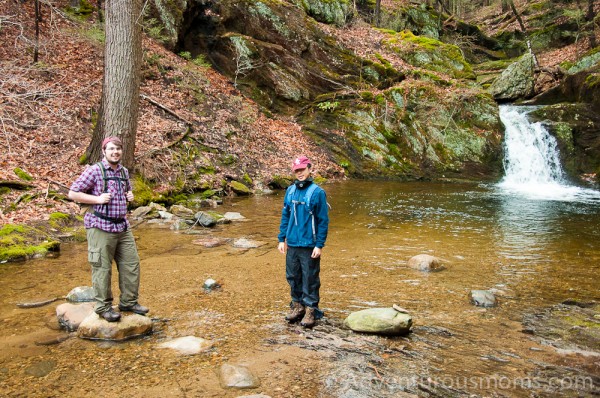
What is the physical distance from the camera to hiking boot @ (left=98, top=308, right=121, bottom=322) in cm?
408

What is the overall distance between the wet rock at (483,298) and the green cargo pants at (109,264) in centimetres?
406

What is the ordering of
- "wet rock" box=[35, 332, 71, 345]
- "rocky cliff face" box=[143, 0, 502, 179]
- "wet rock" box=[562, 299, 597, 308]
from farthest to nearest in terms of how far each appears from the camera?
"rocky cliff face" box=[143, 0, 502, 179], "wet rock" box=[562, 299, 597, 308], "wet rock" box=[35, 332, 71, 345]

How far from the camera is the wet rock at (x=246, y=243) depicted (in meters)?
7.88

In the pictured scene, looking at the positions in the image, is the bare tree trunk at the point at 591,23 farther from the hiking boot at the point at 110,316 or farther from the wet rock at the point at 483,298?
the hiking boot at the point at 110,316

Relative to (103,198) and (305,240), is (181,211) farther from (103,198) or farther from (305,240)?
(305,240)

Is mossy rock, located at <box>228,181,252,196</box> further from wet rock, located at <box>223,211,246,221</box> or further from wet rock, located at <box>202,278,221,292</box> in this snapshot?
wet rock, located at <box>202,278,221,292</box>

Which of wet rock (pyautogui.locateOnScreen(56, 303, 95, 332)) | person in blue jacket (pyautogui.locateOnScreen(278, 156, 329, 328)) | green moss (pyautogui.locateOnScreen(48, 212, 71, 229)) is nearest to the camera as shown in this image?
wet rock (pyautogui.locateOnScreen(56, 303, 95, 332))

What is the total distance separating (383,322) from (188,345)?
76.2 inches

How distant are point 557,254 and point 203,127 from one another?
1210 cm

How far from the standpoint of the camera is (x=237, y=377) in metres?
3.33

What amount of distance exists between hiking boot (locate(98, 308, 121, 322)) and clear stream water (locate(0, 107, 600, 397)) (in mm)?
251

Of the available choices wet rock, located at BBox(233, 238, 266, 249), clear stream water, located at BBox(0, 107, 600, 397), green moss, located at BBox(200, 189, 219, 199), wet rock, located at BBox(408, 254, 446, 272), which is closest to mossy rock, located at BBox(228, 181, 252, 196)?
green moss, located at BBox(200, 189, 219, 199)

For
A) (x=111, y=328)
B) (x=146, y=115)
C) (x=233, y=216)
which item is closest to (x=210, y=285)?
(x=111, y=328)

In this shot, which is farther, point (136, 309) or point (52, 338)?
point (136, 309)
